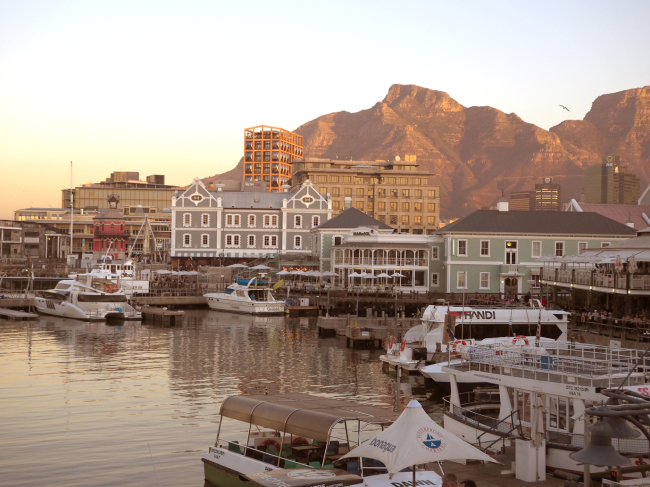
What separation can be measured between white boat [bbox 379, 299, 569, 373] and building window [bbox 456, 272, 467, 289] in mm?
32103

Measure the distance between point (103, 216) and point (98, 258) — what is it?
9045 millimetres

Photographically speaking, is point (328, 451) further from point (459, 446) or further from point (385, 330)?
point (385, 330)

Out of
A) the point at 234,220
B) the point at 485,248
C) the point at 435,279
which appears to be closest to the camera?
the point at 485,248

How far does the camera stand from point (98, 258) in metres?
130

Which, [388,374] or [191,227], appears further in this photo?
[191,227]

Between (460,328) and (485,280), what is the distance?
1423 inches

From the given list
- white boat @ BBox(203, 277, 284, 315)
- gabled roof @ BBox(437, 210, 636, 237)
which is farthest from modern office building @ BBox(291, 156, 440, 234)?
white boat @ BBox(203, 277, 284, 315)

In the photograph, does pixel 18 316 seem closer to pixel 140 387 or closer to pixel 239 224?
pixel 140 387

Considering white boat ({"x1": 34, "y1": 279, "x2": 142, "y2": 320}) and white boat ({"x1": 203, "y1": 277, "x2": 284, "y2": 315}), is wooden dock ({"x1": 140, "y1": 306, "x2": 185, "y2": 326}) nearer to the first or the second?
white boat ({"x1": 34, "y1": 279, "x2": 142, "y2": 320})

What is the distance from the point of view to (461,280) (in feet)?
268

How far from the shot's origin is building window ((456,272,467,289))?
267 feet

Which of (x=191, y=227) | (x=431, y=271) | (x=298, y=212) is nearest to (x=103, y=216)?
(x=191, y=227)

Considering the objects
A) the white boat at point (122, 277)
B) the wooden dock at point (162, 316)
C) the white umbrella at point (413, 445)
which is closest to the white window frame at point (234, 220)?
the white boat at point (122, 277)

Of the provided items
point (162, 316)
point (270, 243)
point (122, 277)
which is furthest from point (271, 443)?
point (270, 243)
